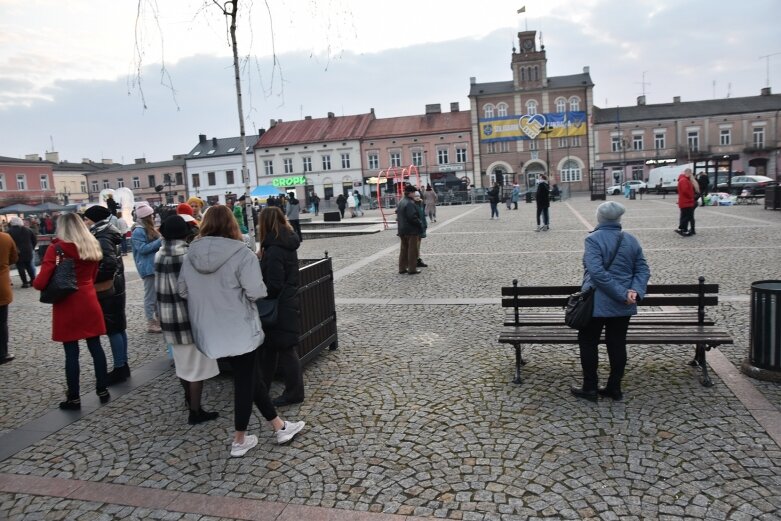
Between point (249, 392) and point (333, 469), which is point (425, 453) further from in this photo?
point (249, 392)

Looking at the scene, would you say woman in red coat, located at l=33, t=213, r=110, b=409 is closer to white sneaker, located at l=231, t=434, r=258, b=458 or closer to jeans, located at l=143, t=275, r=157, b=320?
white sneaker, located at l=231, t=434, r=258, b=458

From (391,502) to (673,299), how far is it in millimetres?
3241

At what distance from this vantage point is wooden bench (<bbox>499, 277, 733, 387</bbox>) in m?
4.84

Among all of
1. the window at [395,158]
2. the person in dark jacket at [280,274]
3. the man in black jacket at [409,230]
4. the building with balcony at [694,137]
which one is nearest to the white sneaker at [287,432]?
the person in dark jacket at [280,274]

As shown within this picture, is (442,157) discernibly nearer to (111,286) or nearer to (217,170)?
(217,170)

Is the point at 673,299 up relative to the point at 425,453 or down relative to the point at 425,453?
up

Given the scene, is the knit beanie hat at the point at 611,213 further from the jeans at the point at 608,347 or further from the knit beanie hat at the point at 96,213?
the knit beanie hat at the point at 96,213

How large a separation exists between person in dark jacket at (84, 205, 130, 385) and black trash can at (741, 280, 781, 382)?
5.77m

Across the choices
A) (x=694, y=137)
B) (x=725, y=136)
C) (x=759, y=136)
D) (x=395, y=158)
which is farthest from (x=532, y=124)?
(x=759, y=136)

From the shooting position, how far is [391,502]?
3.41 m

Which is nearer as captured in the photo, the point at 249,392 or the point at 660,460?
the point at 660,460

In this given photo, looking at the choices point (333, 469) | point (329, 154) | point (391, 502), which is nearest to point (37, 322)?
point (333, 469)

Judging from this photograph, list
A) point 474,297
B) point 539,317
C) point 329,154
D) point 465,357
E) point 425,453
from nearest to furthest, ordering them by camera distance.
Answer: point 425,453, point 539,317, point 465,357, point 474,297, point 329,154

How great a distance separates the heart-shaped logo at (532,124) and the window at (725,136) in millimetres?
21681
